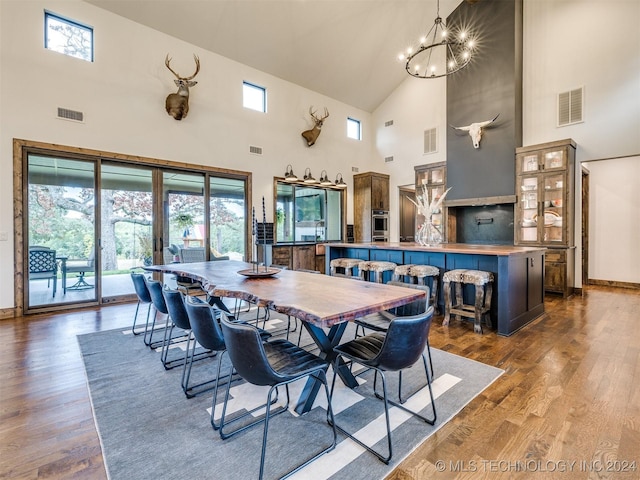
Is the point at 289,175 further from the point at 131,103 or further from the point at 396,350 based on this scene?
the point at 396,350

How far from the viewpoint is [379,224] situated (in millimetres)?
8336

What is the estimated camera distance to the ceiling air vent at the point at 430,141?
25.2 ft

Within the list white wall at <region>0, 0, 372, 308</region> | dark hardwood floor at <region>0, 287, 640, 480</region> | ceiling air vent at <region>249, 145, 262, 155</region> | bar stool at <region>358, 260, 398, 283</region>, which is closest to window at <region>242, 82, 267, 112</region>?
white wall at <region>0, 0, 372, 308</region>

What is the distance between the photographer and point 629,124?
208 inches

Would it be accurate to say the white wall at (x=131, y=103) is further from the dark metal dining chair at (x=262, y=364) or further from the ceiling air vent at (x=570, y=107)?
the ceiling air vent at (x=570, y=107)

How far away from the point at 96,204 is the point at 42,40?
2388 mm

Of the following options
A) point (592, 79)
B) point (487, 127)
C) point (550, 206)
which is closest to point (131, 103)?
point (487, 127)

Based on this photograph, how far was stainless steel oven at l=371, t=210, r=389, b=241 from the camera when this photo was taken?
26.8 feet

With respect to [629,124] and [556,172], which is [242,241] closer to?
[556,172]

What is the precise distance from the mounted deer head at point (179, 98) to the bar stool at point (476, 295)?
5090 millimetres

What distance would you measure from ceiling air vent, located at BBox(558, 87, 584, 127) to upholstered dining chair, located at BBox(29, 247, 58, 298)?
9.05 meters

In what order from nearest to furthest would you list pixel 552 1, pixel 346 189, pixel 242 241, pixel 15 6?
pixel 15 6, pixel 552 1, pixel 242 241, pixel 346 189

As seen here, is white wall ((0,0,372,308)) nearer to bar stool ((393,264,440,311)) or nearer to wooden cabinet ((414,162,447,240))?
wooden cabinet ((414,162,447,240))

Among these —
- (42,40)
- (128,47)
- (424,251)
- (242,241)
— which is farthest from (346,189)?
(42,40)
